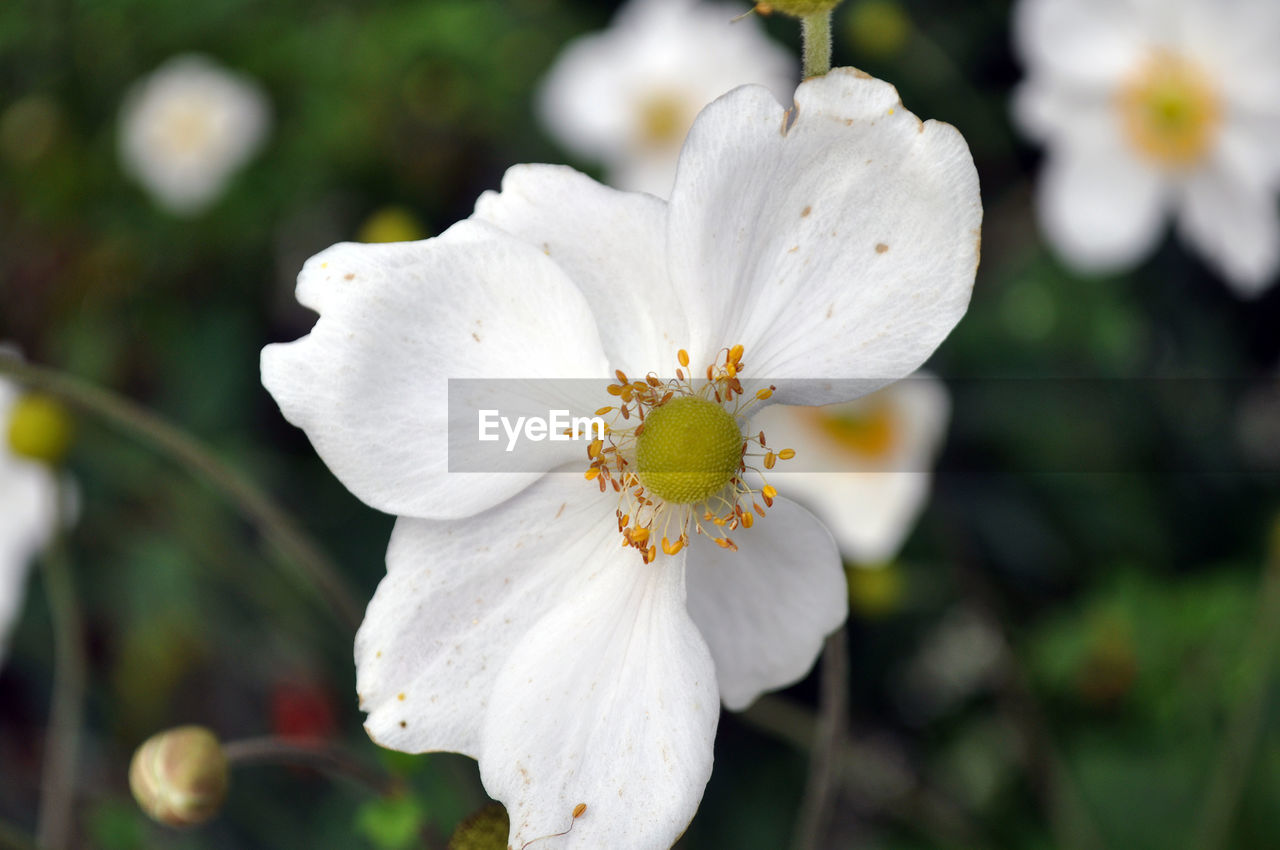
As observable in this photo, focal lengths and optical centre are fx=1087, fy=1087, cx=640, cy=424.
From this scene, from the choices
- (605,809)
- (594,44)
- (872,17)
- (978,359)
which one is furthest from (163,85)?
(605,809)

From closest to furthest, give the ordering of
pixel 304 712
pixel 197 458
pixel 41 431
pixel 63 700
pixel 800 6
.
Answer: pixel 800 6 → pixel 197 458 → pixel 63 700 → pixel 41 431 → pixel 304 712

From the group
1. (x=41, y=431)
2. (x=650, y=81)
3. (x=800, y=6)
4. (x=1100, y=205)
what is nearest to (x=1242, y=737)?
(x=1100, y=205)

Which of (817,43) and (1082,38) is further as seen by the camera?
(1082,38)

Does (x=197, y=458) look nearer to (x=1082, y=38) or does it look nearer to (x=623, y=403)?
(x=623, y=403)

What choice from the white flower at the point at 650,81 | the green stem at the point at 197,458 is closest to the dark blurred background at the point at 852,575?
the white flower at the point at 650,81

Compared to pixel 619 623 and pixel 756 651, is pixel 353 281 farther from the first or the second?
pixel 756 651

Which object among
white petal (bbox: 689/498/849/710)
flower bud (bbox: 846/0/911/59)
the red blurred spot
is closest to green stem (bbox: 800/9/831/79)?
white petal (bbox: 689/498/849/710)

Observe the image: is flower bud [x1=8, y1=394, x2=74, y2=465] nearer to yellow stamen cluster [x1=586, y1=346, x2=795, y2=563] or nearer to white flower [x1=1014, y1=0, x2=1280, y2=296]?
yellow stamen cluster [x1=586, y1=346, x2=795, y2=563]
